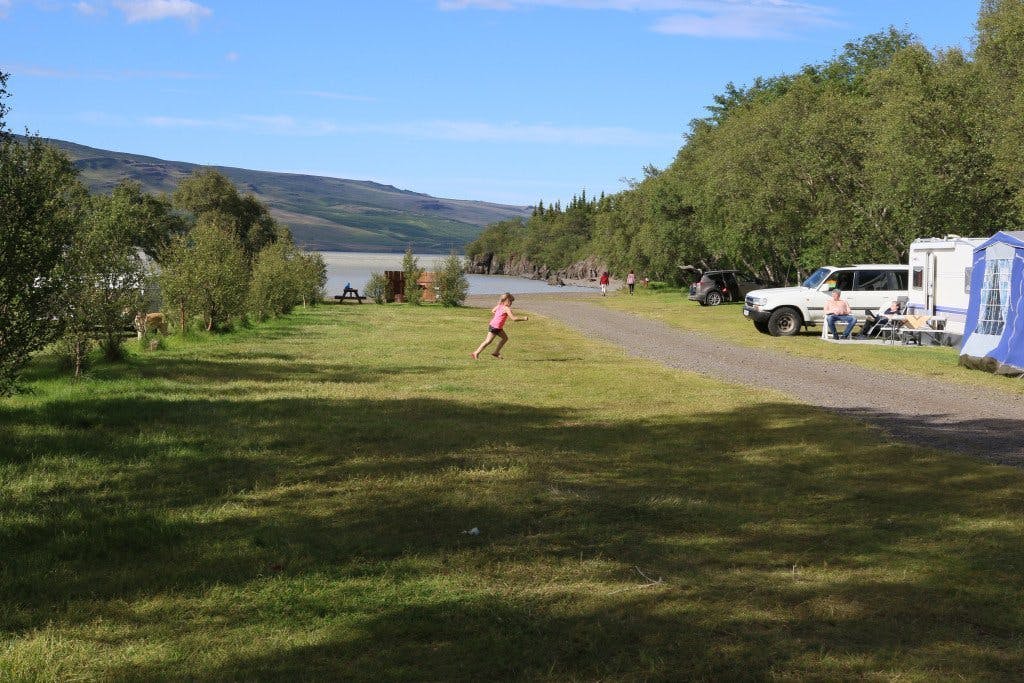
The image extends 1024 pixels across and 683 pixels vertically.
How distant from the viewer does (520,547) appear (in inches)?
255

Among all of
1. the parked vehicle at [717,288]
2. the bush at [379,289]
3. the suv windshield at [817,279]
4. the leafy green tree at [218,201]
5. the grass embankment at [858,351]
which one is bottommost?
the grass embankment at [858,351]

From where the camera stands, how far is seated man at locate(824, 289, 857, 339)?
86.4ft

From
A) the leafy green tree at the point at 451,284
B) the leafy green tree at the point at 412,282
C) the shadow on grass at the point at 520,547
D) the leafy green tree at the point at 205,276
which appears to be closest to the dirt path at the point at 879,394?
the shadow on grass at the point at 520,547

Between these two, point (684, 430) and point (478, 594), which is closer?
point (478, 594)

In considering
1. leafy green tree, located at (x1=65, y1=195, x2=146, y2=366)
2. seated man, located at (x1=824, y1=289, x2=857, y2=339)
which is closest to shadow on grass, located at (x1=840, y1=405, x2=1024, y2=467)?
leafy green tree, located at (x1=65, y1=195, x2=146, y2=366)

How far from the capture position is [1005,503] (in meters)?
8.05

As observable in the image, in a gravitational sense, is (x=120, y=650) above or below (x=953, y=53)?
below

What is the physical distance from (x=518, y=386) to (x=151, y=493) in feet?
26.4

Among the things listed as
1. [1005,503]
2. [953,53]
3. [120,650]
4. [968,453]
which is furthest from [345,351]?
[953,53]

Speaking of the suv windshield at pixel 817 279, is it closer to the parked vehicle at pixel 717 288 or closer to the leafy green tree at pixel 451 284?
the parked vehicle at pixel 717 288

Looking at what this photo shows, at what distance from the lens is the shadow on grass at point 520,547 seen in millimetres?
4828

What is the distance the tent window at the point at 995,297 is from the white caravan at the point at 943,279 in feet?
12.4

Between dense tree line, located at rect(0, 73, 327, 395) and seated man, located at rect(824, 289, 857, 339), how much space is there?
45.3 ft

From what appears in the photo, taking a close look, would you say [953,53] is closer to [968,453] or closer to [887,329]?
[887,329]
